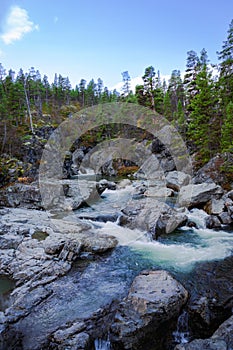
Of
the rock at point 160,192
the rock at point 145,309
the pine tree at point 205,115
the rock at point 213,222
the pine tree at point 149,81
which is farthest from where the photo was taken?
the pine tree at point 149,81

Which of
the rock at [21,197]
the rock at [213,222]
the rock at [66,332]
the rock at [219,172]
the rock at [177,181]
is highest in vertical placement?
the rock at [219,172]

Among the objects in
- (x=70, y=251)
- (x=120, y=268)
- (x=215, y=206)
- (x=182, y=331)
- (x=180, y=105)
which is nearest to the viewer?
(x=182, y=331)

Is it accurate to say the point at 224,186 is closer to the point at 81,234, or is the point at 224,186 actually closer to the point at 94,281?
the point at 81,234

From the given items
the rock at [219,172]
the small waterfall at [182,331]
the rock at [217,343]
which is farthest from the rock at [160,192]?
→ the rock at [217,343]

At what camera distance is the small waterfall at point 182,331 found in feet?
19.3

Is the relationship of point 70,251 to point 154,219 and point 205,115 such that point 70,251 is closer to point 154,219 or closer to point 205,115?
point 154,219

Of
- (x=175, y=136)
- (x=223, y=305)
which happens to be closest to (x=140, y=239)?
(x=223, y=305)

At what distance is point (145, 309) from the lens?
620 centimetres

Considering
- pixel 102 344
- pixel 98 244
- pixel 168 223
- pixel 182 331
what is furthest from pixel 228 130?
pixel 102 344

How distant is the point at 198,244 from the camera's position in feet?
37.1

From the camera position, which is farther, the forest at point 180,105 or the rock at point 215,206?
the forest at point 180,105

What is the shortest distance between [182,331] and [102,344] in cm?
225

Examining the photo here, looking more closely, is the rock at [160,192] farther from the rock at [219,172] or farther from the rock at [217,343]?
the rock at [217,343]

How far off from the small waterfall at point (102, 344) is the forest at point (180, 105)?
58.5ft
